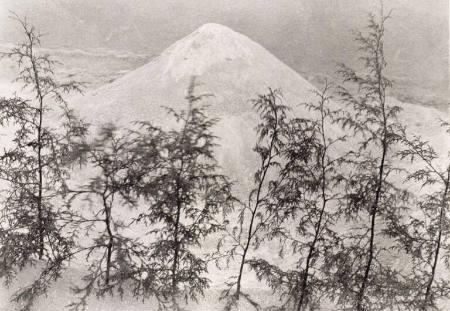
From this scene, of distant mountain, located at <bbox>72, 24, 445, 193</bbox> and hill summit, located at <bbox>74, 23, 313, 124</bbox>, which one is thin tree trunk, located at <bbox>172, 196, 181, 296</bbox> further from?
hill summit, located at <bbox>74, 23, 313, 124</bbox>

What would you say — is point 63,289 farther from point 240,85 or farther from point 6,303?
point 240,85

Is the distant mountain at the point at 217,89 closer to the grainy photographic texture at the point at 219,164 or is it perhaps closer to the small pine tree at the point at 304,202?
the grainy photographic texture at the point at 219,164

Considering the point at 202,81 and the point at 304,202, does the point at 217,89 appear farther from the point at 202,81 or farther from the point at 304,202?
the point at 304,202

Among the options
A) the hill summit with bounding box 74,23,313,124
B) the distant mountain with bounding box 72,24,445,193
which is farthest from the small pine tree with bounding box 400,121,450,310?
the hill summit with bounding box 74,23,313,124

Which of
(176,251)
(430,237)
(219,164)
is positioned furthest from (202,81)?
(430,237)

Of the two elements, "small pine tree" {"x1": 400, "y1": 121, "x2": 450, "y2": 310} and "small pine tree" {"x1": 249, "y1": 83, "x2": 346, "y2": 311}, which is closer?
"small pine tree" {"x1": 400, "y1": 121, "x2": 450, "y2": 310}


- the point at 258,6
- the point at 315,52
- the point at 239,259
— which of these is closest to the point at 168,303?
the point at 239,259

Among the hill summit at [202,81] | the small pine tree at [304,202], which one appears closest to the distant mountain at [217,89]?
the hill summit at [202,81]

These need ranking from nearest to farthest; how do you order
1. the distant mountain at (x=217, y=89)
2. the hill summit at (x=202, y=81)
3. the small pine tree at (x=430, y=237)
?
the small pine tree at (x=430, y=237) < the distant mountain at (x=217, y=89) < the hill summit at (x=202, y=81)
